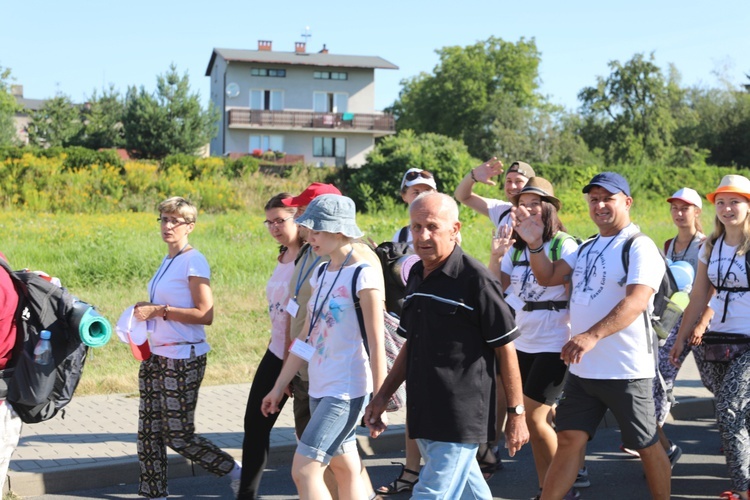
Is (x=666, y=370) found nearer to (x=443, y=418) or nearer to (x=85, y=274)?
(x=443, y=418)

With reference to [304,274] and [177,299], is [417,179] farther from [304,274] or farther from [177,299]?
[177,299]

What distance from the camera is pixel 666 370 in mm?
7078

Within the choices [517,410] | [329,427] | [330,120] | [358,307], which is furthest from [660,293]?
[330,120]

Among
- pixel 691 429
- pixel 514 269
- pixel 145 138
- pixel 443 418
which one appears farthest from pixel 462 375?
pixel 145 138

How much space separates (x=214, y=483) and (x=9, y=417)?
240 cm

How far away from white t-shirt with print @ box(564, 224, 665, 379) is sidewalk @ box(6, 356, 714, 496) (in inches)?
114

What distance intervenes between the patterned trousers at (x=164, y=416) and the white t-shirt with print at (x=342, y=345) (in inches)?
52.2

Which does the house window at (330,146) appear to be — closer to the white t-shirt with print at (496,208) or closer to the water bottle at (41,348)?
the white t-shirt with print at (496,208)

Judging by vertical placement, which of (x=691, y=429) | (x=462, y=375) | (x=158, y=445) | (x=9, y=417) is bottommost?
(x=691, y=429)

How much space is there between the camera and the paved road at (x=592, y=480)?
620 centimetres

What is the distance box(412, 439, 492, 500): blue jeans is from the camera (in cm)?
403

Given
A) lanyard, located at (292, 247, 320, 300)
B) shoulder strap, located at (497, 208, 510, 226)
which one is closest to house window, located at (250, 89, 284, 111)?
shoulder strap, located at (497, 208, 510, 226)

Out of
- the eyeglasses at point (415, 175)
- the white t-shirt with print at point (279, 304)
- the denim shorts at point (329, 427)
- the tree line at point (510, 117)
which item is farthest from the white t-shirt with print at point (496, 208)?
A: the tree line at point (510, 117)

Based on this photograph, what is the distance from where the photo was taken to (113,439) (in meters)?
7.26
